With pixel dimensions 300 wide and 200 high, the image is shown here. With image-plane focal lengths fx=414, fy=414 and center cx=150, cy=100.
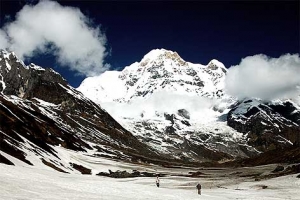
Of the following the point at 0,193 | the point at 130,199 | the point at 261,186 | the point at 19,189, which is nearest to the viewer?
the point at 0,193

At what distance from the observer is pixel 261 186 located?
268ft

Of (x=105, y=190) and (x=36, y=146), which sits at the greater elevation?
(x=36, y=146)

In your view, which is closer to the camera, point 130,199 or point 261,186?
point 130,199

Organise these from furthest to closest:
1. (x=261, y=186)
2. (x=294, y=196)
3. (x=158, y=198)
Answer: (x=261, y=186)
(x=294, y=196)
(x=158, y=198)

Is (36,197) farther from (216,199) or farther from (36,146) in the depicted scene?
(36,146)

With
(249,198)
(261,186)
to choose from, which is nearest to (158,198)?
(249,198)

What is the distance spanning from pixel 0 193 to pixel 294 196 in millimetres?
44226

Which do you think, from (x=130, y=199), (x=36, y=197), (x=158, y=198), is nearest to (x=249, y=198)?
(x=158, y=198)

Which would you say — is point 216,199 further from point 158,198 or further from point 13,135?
point 13,135

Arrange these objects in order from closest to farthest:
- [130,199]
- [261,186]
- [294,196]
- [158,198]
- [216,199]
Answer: [130,199] < [158,198] < [216,199] < [294,196] < [261,186]

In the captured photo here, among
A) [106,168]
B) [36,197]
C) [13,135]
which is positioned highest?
[13,135]

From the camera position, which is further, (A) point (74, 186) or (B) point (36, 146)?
(B) point (36, 146)

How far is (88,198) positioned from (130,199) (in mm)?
5748

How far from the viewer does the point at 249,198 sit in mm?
58500
